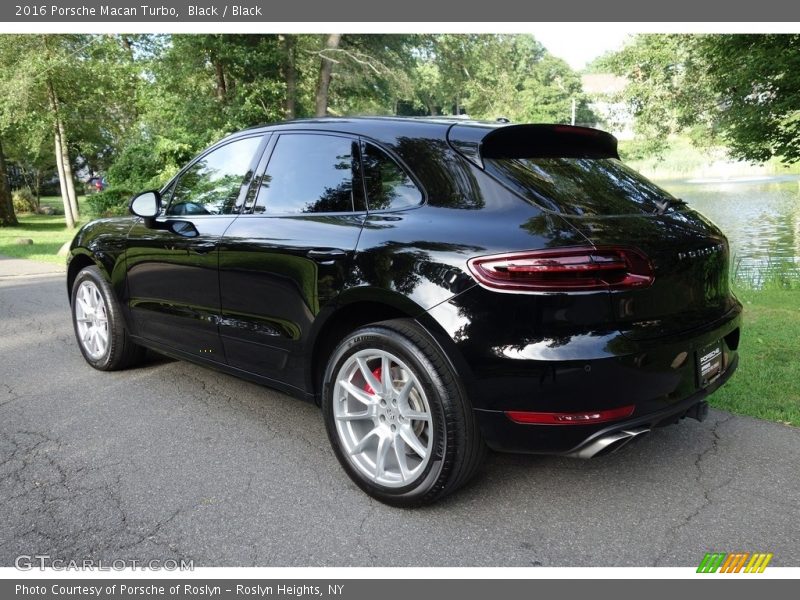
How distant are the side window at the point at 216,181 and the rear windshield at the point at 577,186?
1655 mm

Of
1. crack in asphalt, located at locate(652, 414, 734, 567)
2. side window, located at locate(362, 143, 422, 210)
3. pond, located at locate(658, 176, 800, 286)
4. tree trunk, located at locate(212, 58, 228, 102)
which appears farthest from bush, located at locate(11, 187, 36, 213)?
crack in asphalt, located at locate(652, 414, 734, 567)

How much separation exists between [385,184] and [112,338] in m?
2.78

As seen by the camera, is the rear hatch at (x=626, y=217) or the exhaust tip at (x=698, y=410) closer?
the rear hatch at (x=626, y=217)

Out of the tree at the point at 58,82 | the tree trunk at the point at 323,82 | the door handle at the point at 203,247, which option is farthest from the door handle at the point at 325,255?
the tree at the point at 58,82

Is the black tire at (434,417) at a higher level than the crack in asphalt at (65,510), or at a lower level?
higher

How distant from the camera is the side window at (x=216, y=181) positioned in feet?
12.6

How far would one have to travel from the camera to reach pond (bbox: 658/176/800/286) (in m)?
9.77

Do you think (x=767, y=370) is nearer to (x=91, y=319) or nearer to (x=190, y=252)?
(x=190, y=252)

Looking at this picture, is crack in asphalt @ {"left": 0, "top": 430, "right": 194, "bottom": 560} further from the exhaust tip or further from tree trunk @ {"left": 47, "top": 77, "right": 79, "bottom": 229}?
tree trunk @ {"left": 47, "top": 77, "right": 79, "bottom": 229}

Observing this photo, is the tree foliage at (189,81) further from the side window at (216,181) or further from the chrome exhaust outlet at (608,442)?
the chrome exhaust outlet at (608,442)

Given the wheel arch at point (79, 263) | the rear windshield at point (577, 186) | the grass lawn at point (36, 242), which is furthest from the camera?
the grass lawn at point (36, 242)

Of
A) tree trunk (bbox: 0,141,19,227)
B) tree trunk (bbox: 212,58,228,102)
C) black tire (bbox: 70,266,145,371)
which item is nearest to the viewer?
black tire (bbox: 70,266,145,371)

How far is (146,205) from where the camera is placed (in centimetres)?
414

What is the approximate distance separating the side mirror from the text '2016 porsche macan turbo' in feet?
1.37
